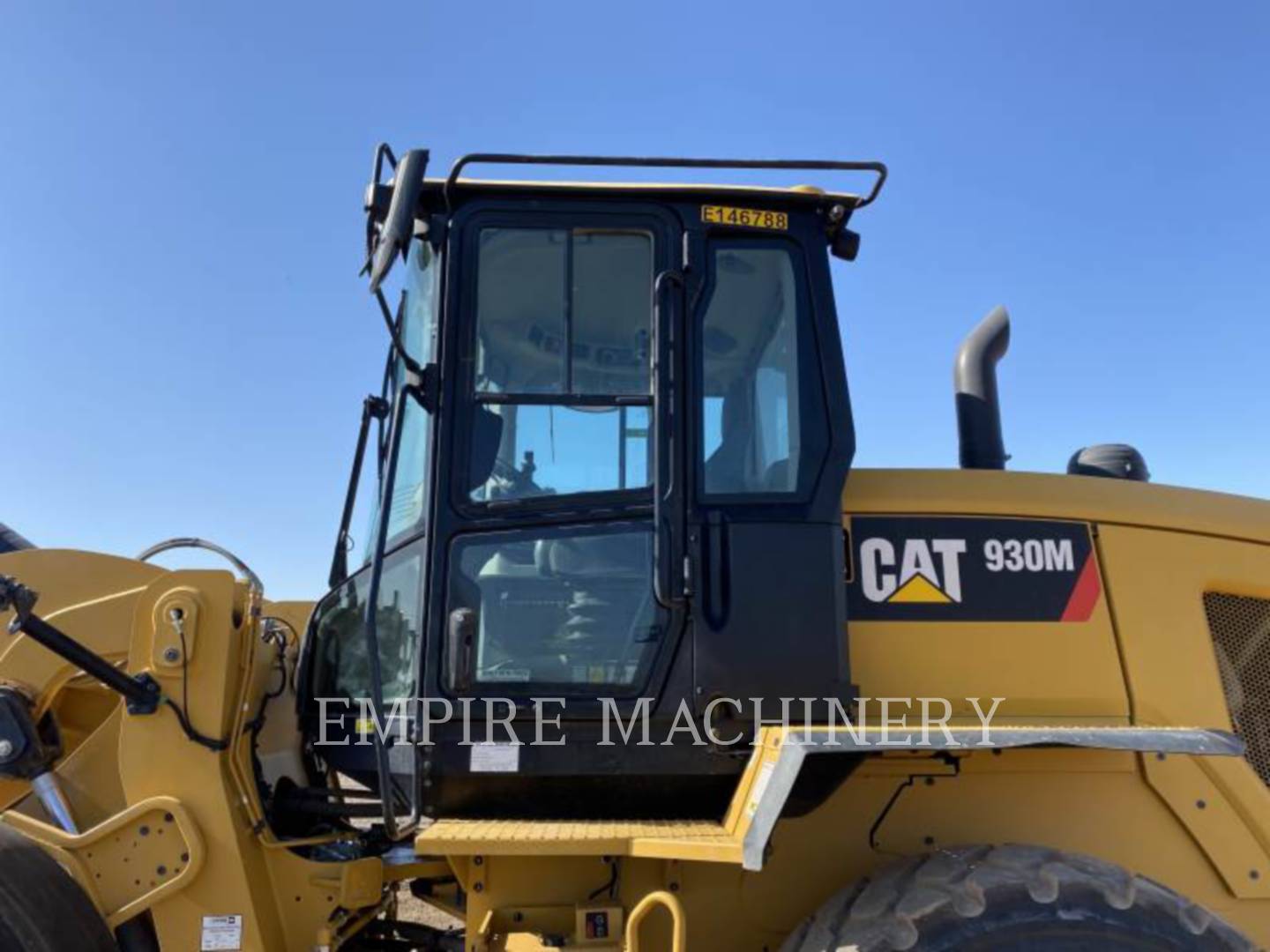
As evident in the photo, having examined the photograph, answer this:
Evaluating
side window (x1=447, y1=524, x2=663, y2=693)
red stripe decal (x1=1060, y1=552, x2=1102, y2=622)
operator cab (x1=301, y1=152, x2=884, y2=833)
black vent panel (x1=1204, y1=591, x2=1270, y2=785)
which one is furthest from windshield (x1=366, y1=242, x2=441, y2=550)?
black vent panel (x1=1204, y1=591, x2=1270, y2=785)

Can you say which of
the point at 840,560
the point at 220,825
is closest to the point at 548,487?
the point at 840,560

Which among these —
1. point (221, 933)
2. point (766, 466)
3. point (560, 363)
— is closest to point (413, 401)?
point (560, 363)

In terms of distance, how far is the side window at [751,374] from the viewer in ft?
10.7

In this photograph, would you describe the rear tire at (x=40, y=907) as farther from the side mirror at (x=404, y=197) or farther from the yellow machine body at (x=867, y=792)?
the side mirror at (x=404, y=197)

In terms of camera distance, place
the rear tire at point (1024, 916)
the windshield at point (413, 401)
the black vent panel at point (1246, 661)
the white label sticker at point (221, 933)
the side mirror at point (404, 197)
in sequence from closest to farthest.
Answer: the rear tire at point (1024, 916)
the side mirror at point (404, 197)
the white label sticker at point (221, 933)
the windshield at point (413, 401)
the black vent panel at point (1246, 661)

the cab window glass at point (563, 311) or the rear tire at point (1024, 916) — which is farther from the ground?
the cab window glass at point (563, 311)

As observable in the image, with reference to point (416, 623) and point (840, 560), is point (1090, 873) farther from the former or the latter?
point (416, 623)

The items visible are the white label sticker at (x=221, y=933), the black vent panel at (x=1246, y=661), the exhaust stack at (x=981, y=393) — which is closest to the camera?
the white label sticker at (x=221, y=933)

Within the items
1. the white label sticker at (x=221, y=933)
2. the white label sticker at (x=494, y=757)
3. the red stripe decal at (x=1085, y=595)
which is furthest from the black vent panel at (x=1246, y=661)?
the white label sticker at (x=221, y=933)

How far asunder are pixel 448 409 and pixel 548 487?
1.37 ft

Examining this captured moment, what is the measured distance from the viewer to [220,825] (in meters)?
3.26

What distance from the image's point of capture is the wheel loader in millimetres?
3086

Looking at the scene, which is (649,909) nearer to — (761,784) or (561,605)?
(761,784)

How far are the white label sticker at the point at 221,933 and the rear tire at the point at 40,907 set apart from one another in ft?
0.85
